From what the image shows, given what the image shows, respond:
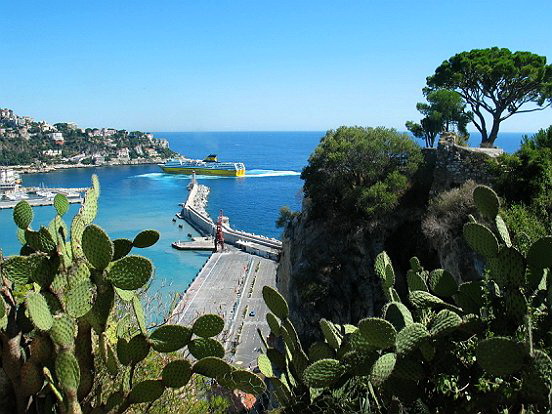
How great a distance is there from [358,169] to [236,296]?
13751 millimetres

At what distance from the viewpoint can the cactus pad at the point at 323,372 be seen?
2.40m

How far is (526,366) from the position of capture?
203 centimetres

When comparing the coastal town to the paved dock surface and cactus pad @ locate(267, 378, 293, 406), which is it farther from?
cactus pad @ locate(267, 378, 293, 406)

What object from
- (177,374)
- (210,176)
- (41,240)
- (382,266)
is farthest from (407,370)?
(210,176)

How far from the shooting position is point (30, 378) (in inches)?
87.1

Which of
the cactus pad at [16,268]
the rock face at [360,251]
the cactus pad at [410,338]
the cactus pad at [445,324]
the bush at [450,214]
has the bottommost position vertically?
the rock face at [360,251]

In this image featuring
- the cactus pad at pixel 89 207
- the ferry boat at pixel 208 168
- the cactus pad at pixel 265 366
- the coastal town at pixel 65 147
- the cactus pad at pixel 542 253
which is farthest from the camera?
the coastal town at pixel 65 147

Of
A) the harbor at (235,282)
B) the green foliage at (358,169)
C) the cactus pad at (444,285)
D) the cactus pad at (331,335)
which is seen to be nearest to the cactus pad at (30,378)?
the cactus pad at (331,335)

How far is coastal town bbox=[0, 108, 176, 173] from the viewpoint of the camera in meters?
94.6

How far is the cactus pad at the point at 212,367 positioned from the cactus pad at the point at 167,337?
17 cm

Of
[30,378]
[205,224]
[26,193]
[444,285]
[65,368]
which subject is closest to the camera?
[65,368]

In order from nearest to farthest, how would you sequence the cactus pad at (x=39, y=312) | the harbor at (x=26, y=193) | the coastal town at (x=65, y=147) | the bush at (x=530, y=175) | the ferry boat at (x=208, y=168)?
1. the cactus pad at (x=39, y=312)
2. the bush at (x=530, y=175)
3. the harbor at (x=26, y=193)
4. the ferry boat at (x=208, y=168)
5. the coastal town at (x=65, y=147)

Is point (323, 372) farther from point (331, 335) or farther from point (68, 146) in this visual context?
point (68, 146)

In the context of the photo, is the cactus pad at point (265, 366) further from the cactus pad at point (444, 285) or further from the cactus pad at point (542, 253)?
the cactus pad at point (542, 253)
